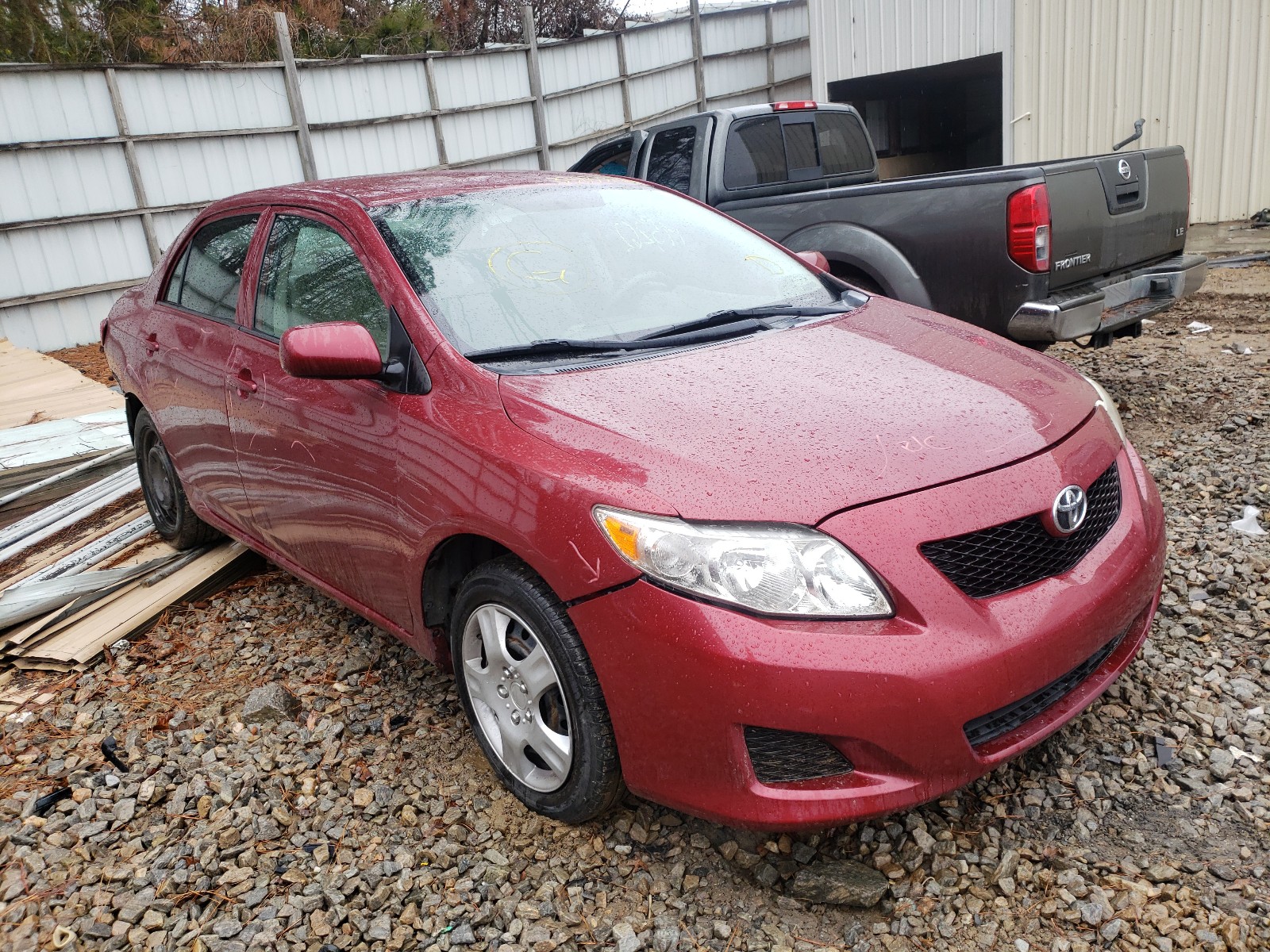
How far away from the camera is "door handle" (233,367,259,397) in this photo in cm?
323

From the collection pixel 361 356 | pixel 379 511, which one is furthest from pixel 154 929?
pixel 361 356

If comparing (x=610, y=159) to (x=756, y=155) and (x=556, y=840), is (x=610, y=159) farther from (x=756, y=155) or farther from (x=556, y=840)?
(x=556, y=840)

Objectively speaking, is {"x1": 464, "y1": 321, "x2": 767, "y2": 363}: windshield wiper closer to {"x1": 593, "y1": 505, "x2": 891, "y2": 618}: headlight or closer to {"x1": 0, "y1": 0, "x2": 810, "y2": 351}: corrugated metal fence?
{"x1": 593, "y1": 505, "x2": 891, "y2": 618}: headlight

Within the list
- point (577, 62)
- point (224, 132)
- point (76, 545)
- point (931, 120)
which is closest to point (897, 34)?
point (577, 62)

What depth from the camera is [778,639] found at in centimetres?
189

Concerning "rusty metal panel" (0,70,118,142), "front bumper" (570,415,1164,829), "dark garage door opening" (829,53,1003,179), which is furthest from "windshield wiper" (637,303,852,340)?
"dark garage door opening" (829,53,1003,179)

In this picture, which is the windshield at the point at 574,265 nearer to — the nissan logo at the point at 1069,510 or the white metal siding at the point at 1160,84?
the nissan logo at the point at 1069,510

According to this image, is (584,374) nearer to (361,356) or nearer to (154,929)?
(361,356)

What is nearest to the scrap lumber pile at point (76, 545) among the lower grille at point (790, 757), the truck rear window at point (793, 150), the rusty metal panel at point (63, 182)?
the lower grille at point (790, 757)

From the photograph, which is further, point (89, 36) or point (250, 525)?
point (89, 36)

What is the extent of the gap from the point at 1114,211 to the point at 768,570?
3.85 m

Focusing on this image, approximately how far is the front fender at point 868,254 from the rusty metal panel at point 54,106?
7.80 metres

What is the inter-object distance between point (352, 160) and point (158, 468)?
26.9ft

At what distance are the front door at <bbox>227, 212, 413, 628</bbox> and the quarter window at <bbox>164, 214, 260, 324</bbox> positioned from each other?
0.21 metres
